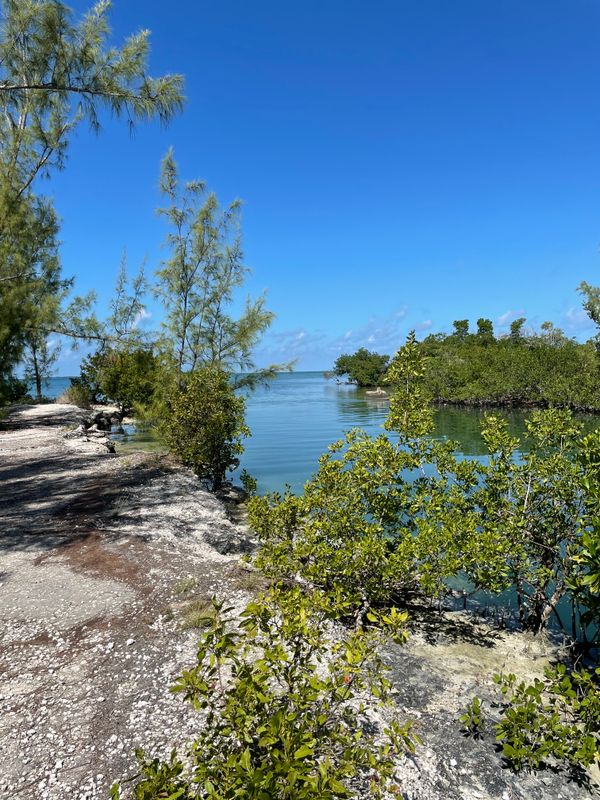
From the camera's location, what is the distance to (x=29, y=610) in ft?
20.2

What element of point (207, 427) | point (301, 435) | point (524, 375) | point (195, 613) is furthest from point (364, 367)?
point (195, 613)

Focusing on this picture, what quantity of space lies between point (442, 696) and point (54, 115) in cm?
1320

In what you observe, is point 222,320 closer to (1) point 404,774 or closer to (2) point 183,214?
(2) point 183,214

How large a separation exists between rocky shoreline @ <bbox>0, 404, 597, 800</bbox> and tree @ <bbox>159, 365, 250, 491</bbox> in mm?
3666

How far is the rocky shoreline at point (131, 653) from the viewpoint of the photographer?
3926 mm

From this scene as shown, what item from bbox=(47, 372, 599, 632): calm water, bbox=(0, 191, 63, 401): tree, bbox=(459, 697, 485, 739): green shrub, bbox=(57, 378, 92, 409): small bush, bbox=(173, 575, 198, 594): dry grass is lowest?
bbox=(47, 372, 599, 632): calm water

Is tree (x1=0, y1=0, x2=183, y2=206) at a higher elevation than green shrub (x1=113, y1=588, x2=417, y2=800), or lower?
higher

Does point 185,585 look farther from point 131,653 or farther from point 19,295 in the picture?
point 19,295

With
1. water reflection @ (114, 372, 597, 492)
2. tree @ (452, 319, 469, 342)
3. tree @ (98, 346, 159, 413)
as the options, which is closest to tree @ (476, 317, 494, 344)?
tree @ (452, 319, 469, 342)

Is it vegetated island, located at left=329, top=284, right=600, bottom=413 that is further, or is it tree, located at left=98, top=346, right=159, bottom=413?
vegetated island, located at left=329, top=284, right=600, bottom=413

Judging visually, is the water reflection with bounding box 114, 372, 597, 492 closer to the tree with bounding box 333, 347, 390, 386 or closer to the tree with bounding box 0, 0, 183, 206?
the tree with bounding box 0, 0, 183, 206

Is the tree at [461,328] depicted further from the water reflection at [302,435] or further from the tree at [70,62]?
the tree at [70,62]

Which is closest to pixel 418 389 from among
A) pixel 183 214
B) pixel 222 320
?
pixel 222 320

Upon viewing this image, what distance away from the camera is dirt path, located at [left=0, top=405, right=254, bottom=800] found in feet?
13.0
